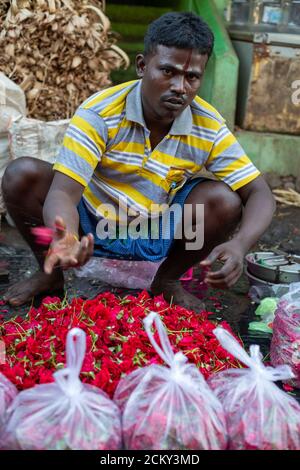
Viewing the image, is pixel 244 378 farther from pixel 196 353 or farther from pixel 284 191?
pixel 284 191

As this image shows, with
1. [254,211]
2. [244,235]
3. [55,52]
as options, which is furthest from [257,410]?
[55,52]

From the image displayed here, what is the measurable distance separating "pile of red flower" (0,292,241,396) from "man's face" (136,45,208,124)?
79 centimetres

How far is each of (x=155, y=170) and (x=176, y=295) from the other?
613 millimetres

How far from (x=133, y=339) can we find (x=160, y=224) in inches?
40.6

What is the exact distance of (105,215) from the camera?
2994 millimetres

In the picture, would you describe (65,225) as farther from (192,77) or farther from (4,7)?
(4,7)

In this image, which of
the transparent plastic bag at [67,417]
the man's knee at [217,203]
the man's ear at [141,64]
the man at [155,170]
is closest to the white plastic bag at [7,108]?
the man at [155,170]

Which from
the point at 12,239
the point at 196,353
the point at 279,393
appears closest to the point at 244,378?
the point at 279,393

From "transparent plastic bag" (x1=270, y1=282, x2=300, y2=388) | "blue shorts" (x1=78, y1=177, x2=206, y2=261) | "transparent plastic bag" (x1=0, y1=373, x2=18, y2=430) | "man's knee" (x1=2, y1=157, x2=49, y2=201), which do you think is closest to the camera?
"transparent plastic bag" (x1=0, y1=373, x2=18, y2=430)

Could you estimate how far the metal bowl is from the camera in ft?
10.7

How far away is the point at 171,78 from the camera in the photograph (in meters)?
2.56

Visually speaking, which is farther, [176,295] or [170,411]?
[176,295]

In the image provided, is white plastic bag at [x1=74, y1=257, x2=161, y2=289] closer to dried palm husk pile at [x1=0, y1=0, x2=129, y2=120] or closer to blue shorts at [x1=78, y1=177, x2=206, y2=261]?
blue shorts at [x1=78, y1=177, x2=206, y2=261]

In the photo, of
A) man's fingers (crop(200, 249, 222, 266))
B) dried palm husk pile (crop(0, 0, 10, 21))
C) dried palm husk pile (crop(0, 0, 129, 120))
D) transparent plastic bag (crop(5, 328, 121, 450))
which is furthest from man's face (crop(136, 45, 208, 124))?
dried palm husk pile (crop(0, 0, 10, 21))
